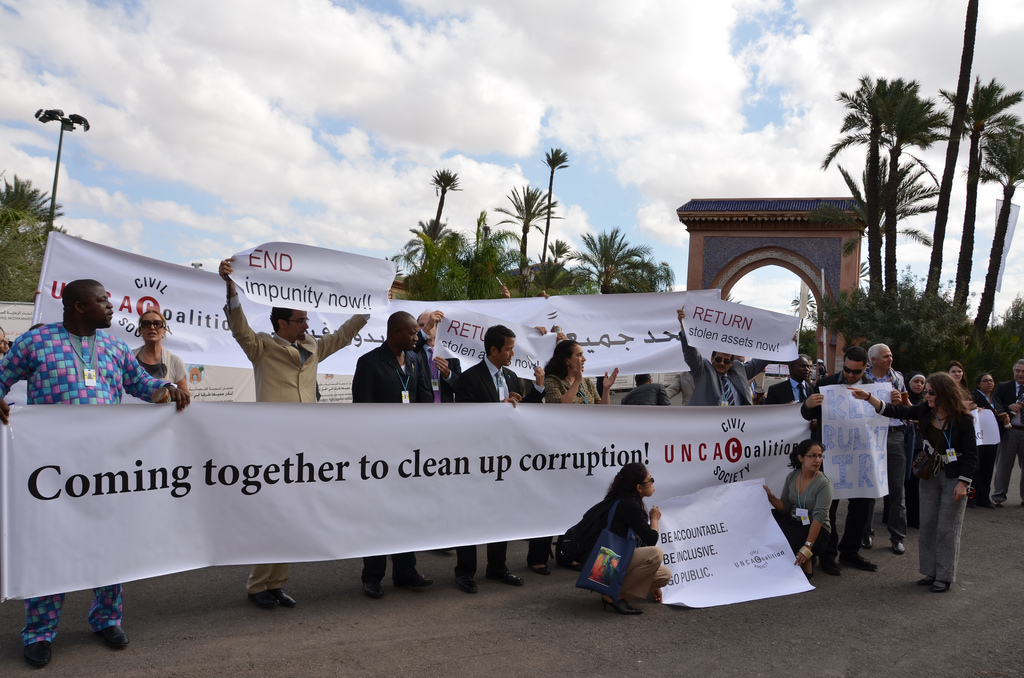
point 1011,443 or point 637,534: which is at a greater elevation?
point 1011,443

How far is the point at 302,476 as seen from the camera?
4617mm

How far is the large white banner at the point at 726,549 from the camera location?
5160 millimetres

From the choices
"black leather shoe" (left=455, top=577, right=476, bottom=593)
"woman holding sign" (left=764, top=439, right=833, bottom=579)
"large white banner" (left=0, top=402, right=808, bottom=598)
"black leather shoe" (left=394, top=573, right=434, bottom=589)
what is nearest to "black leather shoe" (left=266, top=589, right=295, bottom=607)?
"large white banner" (left=0, top=402, right=808, bottom=598)

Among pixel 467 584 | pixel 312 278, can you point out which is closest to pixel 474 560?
pixel 467 584

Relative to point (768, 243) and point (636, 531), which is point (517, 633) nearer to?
point (636, 531)

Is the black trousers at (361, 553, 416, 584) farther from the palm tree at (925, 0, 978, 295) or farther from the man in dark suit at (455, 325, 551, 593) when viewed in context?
the palm tree at (925, 0, 978, 295)

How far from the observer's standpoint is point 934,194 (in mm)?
29891

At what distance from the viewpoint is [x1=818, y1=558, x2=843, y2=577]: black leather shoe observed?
6211 millimetres

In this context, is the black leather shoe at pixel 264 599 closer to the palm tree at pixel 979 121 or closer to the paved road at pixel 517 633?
the paved road at pixel 517 633

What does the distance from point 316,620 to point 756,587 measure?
9.63ft

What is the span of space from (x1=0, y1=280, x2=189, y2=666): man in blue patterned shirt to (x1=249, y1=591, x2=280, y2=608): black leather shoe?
87 centimetres

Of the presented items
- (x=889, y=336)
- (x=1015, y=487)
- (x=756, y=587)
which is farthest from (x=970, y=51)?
(x=756, y=587)

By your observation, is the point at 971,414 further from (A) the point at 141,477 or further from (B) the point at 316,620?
(A) the point at 141,477

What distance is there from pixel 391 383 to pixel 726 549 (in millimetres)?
2569
